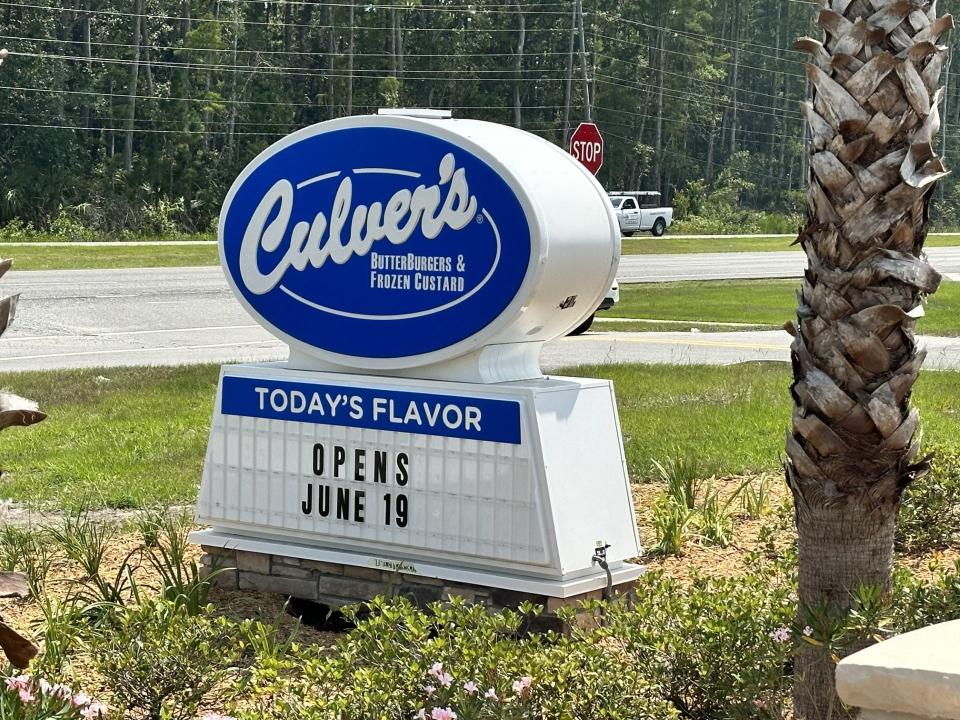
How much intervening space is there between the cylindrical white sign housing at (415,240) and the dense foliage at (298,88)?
37155 millimetres

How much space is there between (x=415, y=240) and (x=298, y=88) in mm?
50318

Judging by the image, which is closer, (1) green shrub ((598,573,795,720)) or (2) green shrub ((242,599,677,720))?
(2) green shrub ((242,599,677,720))

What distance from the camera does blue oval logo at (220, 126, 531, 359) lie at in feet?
17.9

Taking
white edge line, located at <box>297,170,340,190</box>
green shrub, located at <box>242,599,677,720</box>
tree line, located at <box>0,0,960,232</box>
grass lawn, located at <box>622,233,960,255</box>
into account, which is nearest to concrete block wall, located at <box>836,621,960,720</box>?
green shrub, located at <box>242,599,677,720</box>

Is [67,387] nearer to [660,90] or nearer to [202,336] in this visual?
[202,336]

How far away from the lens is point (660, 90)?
6669 cm

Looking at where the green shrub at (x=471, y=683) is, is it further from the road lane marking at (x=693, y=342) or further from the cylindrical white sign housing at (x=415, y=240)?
the road lane marking at (x=693, y=342)

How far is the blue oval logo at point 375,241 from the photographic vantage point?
5445 millimetres

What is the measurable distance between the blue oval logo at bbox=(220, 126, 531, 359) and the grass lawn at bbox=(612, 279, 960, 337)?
12809 millimetres

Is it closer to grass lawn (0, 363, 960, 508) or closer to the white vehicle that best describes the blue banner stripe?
grass lawn (0, 363, 960, 508)

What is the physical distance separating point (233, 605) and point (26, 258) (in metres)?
25.8

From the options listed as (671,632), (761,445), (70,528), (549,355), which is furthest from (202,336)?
(671,632)

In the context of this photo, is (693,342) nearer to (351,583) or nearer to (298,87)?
(351,583)

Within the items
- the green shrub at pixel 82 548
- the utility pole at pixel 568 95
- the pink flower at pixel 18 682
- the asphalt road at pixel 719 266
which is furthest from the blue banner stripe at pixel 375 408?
the utility pole at pixel 568 95
